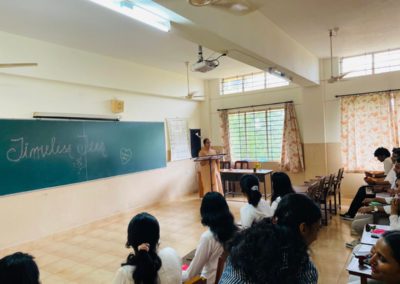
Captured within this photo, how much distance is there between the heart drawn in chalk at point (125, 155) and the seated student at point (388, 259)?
5.01m

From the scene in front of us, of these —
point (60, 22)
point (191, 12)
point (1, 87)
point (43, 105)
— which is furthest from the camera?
point (43, 105)

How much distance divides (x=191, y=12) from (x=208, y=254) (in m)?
2.13

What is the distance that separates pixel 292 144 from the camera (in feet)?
21.8

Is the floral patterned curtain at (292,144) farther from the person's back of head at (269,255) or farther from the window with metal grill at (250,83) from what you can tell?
the person's back of head at (269,255)

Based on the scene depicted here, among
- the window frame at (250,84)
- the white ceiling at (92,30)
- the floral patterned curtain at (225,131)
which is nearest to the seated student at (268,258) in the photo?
the white ceiling at (92,30)

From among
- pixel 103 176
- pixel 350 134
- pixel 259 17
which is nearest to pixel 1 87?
pixel 103 176

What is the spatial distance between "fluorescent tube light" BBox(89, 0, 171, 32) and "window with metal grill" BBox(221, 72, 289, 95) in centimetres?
464

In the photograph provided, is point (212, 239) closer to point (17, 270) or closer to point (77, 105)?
point (17, 270)

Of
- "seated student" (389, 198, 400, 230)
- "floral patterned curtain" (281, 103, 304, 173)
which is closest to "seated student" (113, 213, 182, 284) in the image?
"seated student" (389, 198, 400, 230)

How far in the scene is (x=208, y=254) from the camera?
1896 mm

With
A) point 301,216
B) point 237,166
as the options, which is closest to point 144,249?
point 301,216

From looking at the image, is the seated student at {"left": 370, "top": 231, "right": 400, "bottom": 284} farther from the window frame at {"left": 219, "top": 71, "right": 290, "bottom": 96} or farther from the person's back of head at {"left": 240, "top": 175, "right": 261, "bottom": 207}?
the window frame at {"left": 219, "top": 71, "right": 290, "bottom": 96}

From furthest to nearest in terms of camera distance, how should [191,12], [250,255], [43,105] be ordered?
1. [43,105]
2. [191,12]
3. [250,255]

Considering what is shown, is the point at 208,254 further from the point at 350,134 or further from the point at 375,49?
the point at 375,49
